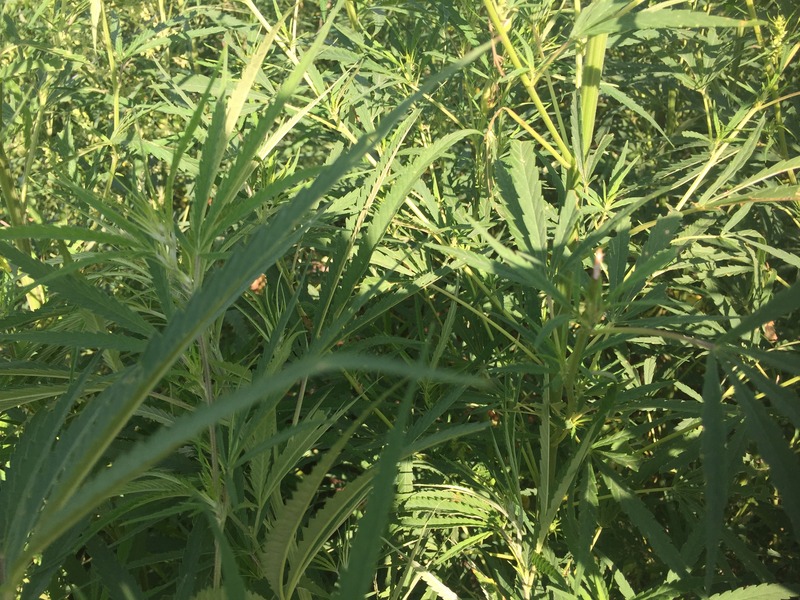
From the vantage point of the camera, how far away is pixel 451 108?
1.22 metres

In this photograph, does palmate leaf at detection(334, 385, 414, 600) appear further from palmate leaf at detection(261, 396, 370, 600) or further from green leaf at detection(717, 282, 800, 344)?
green leaf at detection(717, 282, 800, 344)

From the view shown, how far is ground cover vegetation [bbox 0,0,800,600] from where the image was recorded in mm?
475

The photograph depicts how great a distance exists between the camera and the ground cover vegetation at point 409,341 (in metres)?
0.48

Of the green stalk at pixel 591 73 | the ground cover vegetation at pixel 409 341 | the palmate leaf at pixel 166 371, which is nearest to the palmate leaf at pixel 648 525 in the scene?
the ground cover vegetation at pixel 409 341

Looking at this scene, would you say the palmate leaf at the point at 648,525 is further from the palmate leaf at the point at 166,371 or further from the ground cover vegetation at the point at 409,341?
the palmate leaf at the point at 166,371

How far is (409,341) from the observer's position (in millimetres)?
667

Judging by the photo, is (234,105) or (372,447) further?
(372,447)

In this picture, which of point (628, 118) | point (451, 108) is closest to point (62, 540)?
point (451, 108)

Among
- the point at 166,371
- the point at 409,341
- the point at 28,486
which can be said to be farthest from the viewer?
the point at 409,341

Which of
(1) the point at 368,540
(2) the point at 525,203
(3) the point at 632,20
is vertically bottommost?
(1) the point at 368,540

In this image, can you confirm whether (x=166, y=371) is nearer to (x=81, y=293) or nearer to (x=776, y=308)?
(x=81, y=293)

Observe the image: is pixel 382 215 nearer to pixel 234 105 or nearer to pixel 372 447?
pixel 234 105

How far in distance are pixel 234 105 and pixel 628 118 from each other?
101 centimetres

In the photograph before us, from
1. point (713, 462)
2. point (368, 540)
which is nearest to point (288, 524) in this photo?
point (368, 540)
